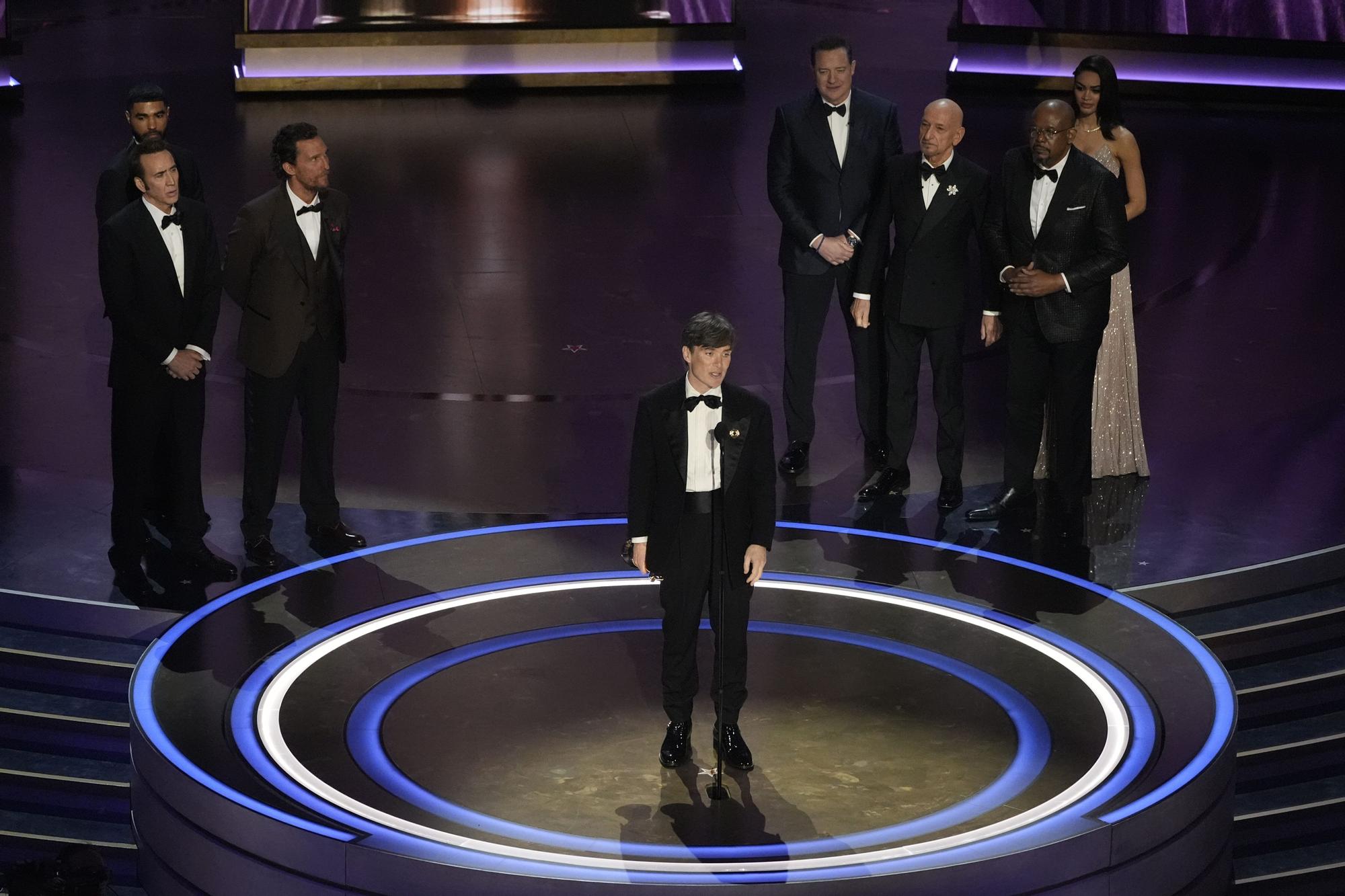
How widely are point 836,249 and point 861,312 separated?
27 cm

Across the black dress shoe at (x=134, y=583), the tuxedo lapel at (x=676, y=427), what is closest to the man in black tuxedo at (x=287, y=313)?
the black dress shoe at (x=134, y=583)

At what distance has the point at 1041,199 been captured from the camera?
7.14m

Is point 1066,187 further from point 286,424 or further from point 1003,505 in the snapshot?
point 286,424

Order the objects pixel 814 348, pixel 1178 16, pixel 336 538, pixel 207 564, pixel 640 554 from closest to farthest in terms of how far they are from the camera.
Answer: pixel 640 554 → pixel 207 564 → pixel 336 538 → pixel 814 348 → pixel 1178 16

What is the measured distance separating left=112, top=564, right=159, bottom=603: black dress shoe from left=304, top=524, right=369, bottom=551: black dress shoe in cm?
66

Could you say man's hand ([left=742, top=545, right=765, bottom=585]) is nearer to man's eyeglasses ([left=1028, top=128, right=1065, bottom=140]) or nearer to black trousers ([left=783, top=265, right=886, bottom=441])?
man's eyeglasses ([left=1028, top=128, right=1065, bottom=140])

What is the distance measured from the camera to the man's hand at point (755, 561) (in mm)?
5461

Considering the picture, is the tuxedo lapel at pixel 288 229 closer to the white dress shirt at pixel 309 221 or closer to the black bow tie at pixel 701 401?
the white dress shirt at pixel 309 221

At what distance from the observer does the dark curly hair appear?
665 cm

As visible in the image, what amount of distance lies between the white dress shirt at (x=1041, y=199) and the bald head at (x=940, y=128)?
0.35 metres

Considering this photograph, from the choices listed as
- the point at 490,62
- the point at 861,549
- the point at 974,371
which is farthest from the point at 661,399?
the point at 490,62

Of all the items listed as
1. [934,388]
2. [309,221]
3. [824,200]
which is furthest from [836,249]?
[309,221]

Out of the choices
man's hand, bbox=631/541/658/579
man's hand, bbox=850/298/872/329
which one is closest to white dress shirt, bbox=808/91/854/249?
man's hand, bbox=850/298/872/329

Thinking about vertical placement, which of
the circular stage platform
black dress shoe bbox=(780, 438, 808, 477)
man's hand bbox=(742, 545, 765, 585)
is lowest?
the circular stage platform
